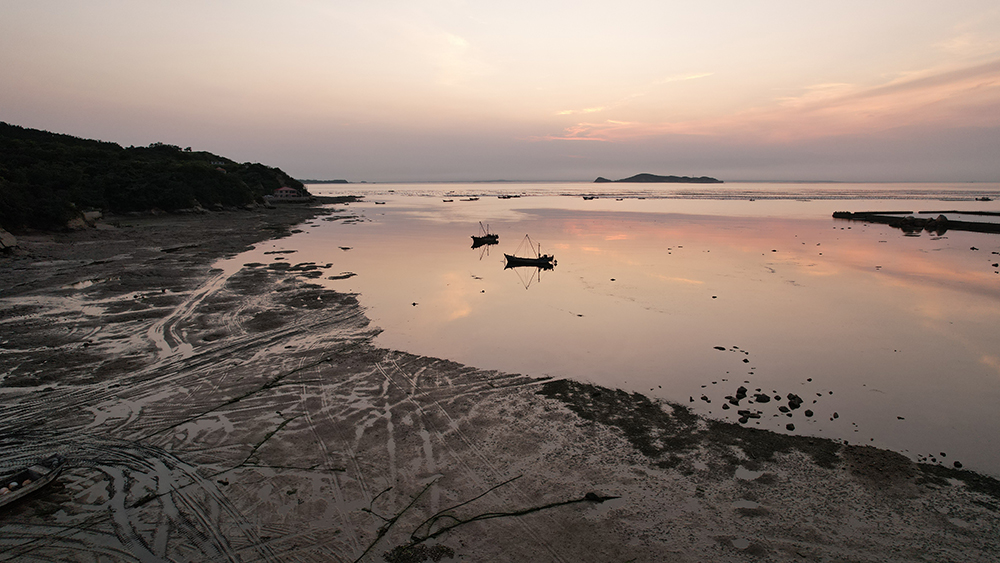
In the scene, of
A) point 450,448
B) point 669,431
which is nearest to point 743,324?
point 669,431

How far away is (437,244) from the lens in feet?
128

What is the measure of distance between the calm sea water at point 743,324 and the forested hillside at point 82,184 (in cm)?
1682

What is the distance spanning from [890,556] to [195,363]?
48.9 feet

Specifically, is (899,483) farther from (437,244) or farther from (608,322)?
(437,244)

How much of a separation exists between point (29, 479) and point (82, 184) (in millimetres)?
56129

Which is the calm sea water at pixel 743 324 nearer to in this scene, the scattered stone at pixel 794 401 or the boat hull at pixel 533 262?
the scattered stone at pixel 794 401

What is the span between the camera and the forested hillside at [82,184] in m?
31.7

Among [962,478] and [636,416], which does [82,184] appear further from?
[962,478]

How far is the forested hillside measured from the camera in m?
31.7

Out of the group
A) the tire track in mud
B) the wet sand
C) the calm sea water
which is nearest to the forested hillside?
the calm sea water

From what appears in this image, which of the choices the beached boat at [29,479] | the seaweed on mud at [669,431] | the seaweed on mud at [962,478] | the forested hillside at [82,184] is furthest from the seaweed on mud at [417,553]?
the forested hillside at [82,184]

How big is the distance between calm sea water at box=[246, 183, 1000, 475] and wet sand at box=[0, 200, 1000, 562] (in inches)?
57.3

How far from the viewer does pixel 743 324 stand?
53.1ft

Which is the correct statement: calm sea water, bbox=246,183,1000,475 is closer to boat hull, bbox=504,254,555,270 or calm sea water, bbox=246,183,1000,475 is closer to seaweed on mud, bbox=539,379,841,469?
seaweed on mud, bbox=539,379,841,469
